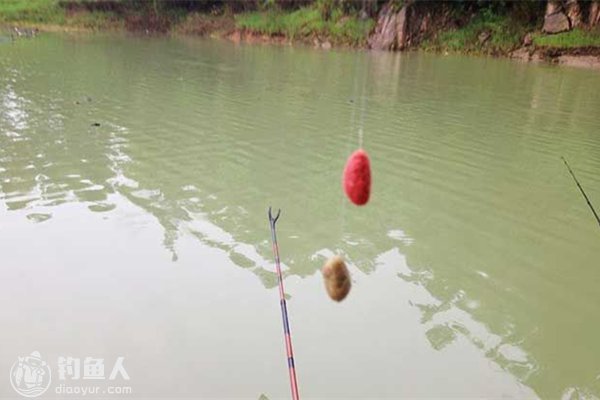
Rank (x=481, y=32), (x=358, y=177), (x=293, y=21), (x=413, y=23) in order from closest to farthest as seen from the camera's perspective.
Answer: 1. (x=358, y=177)
2. (x=481, y=32)
3. (x=413, y=23)
4. (x=293, y=21)

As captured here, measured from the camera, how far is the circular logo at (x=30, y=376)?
3336 mm

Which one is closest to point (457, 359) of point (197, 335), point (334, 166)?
point (197, 335)

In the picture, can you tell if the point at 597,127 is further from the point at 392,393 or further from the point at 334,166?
the point at 392,393

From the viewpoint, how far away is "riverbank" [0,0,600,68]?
1959 cm

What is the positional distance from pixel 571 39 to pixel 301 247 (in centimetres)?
1780

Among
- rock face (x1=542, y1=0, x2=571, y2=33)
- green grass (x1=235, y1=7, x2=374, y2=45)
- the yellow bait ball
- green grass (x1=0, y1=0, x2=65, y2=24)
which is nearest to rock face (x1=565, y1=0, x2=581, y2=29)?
rock face (x1=542, y1=0, x2=571, y2=33)

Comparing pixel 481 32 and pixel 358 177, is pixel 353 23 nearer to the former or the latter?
pixel 481 32

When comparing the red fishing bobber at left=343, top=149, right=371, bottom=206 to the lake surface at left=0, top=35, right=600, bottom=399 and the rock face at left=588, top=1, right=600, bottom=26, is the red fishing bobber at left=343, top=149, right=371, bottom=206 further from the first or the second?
the rock face at left=588, top=1, right=600, bottom=26

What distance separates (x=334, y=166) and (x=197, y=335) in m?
3.72

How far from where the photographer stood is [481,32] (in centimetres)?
2191

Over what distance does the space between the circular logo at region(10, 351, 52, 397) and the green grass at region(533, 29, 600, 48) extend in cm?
1968

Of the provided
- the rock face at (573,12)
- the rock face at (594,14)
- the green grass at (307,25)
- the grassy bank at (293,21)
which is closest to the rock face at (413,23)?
the grassy bank at (293,21)

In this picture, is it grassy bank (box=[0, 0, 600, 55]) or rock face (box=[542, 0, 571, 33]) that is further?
grassy bank (box=[0, 0, 600, 55])

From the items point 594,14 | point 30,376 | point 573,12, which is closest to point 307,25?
point 573,12
